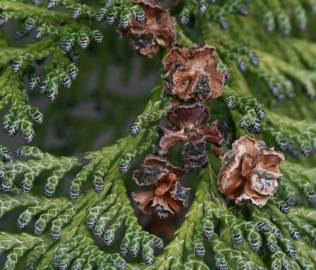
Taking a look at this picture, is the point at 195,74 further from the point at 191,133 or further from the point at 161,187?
the point at 161,187

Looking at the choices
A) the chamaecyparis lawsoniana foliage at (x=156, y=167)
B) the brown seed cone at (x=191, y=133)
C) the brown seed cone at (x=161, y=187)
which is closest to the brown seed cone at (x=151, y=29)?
the chamaecyparis lawsoniana foliage at (x=156, y=167)

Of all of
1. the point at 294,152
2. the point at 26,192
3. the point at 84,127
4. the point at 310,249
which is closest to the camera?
the point at 26,192

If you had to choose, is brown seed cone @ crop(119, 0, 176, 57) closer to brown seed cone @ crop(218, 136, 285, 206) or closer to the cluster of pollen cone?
the cluster of pollen cone

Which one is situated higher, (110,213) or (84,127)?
(110,213)

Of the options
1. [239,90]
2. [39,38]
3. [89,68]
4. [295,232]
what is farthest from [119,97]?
[295,232]

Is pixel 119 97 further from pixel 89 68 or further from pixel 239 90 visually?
pixel 239 90

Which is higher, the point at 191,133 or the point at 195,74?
the point at 195,74

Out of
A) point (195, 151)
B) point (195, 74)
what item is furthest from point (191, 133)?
point (195, 74)

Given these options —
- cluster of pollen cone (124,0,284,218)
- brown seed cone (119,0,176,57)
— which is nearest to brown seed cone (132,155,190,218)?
cluster of pollen cone (124,0,284,218)
